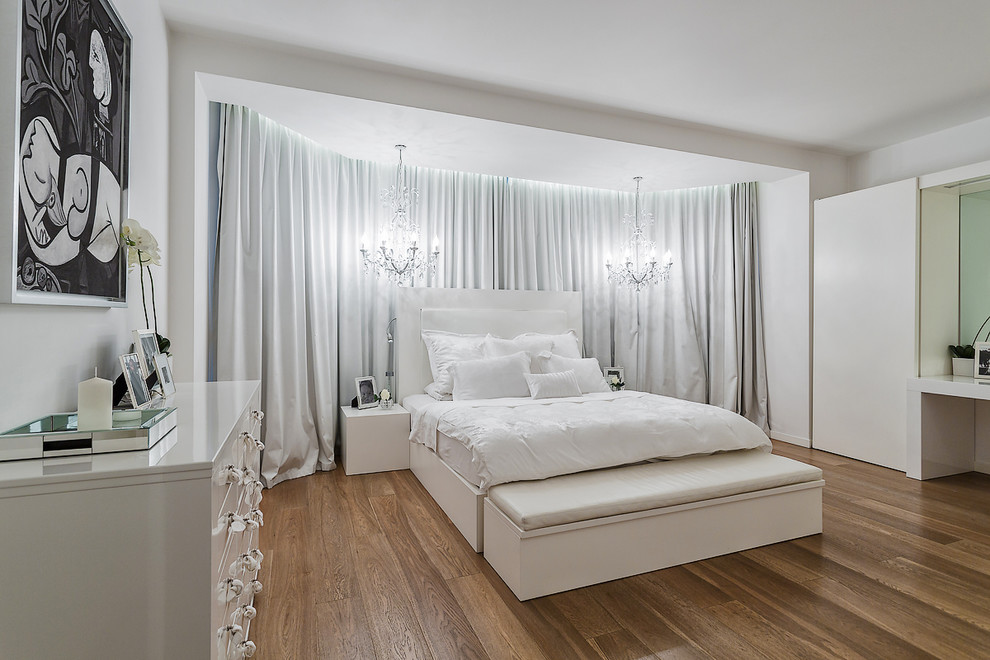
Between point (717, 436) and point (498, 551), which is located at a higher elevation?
point (717, 436)

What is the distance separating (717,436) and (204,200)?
135 inches

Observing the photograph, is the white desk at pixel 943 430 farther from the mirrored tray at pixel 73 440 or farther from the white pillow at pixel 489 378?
the mirrored tray at pixel 73 440

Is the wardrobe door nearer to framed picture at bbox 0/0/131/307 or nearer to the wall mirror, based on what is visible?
the wall mirror

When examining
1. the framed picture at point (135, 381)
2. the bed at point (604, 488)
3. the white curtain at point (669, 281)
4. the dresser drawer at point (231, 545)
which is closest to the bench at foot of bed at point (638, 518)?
the bed at point (604, 488)

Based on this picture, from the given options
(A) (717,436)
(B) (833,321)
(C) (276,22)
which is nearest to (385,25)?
(C) (276,22)

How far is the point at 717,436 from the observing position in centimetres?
288

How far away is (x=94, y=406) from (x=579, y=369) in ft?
11.5

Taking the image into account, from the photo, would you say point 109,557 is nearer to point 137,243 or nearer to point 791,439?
point 137,243

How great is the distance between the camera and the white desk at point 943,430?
12.1 ft

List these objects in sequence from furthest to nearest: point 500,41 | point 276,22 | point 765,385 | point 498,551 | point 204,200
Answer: point 765,385 → point 204,200 → point 500,41 → point 276,22 → point 498,551

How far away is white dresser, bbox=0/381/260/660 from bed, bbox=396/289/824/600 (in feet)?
4.43

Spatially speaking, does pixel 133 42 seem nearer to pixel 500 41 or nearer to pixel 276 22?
pixel 276 22

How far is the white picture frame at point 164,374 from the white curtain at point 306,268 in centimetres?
154

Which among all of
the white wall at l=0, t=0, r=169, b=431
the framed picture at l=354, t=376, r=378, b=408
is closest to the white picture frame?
the white wall at l=0, t=0, r=169, b=431
